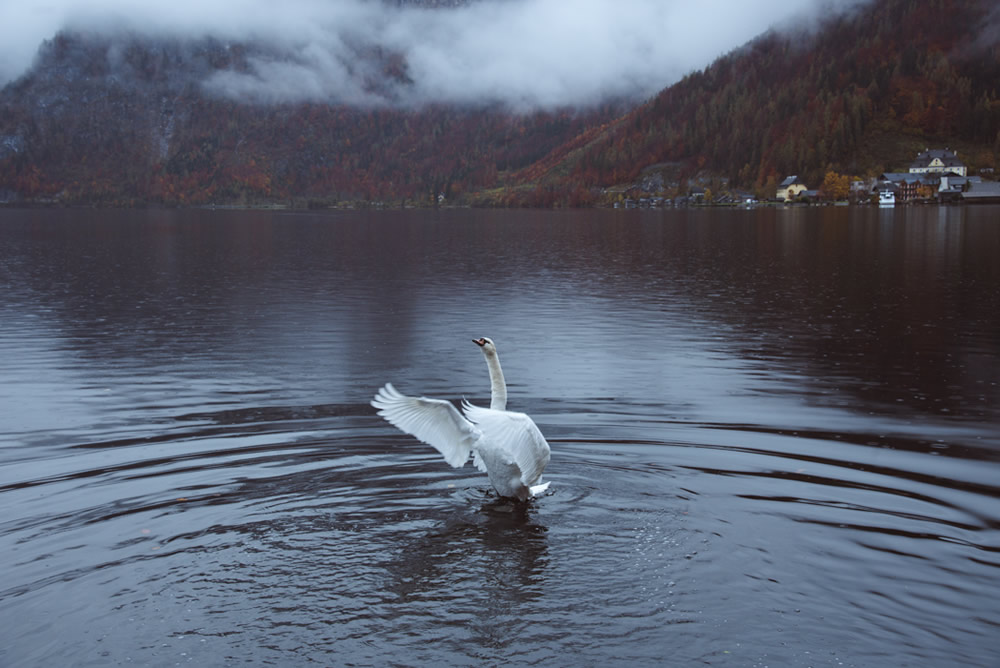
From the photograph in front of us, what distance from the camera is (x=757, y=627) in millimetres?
9141

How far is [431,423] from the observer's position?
512 inches

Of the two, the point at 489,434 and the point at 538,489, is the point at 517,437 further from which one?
the point at 538,489

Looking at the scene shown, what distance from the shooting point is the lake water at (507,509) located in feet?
29.8

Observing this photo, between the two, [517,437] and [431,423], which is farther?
[431,423]

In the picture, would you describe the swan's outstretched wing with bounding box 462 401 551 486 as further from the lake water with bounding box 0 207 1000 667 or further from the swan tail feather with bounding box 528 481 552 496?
the lake water with bounding box 0 207 1000 667

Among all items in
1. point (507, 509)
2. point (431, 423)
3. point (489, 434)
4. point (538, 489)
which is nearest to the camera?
point (489, 434)

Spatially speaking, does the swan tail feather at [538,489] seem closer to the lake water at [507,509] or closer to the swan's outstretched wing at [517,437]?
the lake water at [507,509]

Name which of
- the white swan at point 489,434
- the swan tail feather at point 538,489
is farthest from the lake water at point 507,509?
the white swan at point 489,434

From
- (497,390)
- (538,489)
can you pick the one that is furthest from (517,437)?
(538,489)

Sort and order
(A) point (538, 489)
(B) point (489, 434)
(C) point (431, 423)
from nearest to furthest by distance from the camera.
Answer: (B) point (489, 434) < (C) point (431, 423) < (A) point (538, 489)

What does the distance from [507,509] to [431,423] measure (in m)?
1.74

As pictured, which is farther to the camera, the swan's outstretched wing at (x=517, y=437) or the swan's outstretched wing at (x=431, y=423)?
the swan's outstretched wing at (x=431, y=423)

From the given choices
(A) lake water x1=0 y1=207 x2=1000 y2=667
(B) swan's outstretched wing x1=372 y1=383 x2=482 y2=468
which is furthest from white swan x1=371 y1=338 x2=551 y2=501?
(A) lake water x1=0 y1=207 x2=1000 y2=667

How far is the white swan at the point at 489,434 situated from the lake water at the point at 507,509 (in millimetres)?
635
